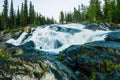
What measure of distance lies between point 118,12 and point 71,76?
5509 cm

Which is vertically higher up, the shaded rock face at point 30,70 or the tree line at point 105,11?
the tree line at point 105,11

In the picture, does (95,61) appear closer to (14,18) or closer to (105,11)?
(105,11)

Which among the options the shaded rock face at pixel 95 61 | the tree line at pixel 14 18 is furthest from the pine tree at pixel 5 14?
the shaded rock face at pixel 95 61

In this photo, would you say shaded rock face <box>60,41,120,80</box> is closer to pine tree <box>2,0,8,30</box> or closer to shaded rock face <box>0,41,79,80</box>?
shaded rock face <box>0,41,79,80</box>

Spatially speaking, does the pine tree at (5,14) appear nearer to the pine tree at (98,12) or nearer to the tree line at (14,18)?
the tree line at (14,18)

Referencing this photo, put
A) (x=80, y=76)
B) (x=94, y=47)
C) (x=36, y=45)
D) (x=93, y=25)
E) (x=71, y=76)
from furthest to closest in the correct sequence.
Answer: (x=93, y=25) < (x=36, y=45) < (x=94, y=47) < (x=80, y=76) < (x=71, y=76)

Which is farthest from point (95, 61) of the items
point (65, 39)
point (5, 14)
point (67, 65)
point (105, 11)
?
point (5, 14)

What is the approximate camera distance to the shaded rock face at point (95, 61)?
41.1 feet

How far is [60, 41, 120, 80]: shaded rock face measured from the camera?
12540 millimetres

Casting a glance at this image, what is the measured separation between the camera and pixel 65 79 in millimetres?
10969

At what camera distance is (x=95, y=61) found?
13539 millimetres

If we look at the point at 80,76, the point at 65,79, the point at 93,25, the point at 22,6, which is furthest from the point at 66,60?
the point at 22,6

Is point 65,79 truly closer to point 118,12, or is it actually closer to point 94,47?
point 94,47

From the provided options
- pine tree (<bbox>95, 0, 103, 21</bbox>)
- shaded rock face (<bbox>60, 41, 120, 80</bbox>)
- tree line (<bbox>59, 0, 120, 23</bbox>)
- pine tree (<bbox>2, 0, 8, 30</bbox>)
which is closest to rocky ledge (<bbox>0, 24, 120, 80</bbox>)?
shaded rock face (<bbox>60, 41, 120, 80</bbox>)
